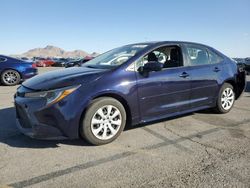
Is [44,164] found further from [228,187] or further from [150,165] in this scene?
[228,187]

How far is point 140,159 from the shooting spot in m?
3.62

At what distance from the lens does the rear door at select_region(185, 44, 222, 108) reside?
17.3 ft

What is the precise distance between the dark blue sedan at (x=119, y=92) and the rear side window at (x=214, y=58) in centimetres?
3

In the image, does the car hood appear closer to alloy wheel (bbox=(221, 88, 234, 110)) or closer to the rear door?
the rear door

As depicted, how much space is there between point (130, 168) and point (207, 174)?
879mm

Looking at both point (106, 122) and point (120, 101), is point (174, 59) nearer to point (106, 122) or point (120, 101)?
point (120, 101)

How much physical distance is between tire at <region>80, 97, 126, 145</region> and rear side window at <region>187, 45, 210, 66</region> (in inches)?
74.8

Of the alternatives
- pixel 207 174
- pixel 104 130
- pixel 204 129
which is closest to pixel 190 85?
pixel 204 129

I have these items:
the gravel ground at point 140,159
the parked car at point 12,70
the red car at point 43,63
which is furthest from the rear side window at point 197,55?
the red car at point 43,63

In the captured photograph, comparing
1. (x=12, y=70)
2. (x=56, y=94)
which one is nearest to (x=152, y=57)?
(x=56, y=94)

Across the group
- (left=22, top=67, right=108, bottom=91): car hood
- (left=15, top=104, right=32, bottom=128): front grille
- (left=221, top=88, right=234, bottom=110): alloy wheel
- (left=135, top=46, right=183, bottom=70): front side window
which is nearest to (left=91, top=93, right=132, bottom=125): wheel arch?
(left=22, top=67, right=108, bottom=91): car hood

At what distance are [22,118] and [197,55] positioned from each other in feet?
11.2

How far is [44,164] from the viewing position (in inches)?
137

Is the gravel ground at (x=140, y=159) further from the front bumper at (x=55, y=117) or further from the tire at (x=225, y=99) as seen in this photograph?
the tire at (x=225, y=99)
